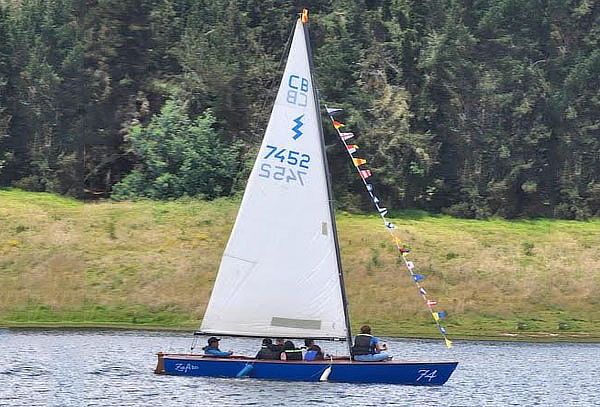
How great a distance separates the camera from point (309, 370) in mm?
45250

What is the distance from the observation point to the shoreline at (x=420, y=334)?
71.2 m

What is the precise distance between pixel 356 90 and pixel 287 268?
6312 cm

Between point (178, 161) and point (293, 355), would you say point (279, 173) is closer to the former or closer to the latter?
point (293, 355)

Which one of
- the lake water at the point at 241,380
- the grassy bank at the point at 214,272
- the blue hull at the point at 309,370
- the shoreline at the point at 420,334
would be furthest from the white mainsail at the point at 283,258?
the grassy bank at the point at 214,272

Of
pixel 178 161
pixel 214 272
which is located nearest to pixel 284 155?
pixel 214 272

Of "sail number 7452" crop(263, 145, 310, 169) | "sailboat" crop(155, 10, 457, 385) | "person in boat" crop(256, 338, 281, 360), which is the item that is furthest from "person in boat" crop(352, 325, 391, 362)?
"sail number 7452" crop(263, 145, 310, 169)

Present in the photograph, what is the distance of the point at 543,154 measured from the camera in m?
114

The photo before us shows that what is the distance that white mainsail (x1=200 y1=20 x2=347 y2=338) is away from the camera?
4597 centimetres

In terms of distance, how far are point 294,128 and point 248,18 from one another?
Answer: 69.9 metres

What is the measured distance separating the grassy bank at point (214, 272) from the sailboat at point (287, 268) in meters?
27.7

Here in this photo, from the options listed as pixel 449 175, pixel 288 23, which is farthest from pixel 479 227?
pixel 288 23

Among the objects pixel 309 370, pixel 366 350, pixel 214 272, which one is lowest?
pixel 214 272

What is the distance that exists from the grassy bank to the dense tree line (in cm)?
969

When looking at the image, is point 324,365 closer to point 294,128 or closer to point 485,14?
point 294,128
